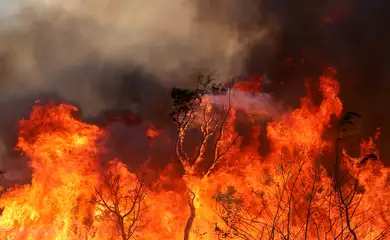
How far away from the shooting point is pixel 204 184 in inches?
835

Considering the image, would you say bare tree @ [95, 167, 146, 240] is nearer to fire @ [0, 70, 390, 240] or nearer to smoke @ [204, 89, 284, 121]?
fire @ [0, 70, 390, 240]

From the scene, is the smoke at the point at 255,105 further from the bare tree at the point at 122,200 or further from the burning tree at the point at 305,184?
the bare tree at the point at 122,200

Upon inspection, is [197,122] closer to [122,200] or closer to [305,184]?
[122,200]

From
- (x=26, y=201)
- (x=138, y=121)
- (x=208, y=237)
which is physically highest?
(x=138, y=121)

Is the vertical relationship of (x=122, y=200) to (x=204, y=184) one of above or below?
above

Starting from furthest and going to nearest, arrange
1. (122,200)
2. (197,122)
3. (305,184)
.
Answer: (197,122) < (122,200) < (305,184)

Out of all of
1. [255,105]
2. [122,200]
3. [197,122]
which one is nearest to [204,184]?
[197,122]

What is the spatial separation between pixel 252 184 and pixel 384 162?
374 inches

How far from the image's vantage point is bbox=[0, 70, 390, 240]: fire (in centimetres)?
2258

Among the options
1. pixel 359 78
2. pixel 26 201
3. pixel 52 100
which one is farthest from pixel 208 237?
pixel 52 100

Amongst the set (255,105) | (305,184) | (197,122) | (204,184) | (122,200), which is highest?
(255,105)

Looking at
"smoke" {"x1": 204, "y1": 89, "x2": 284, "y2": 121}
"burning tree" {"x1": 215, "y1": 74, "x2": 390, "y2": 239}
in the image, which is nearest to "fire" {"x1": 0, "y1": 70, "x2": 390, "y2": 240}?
"burning tree" {"x1": 215, "y1": 74, "x2": 390, "y2": 239}

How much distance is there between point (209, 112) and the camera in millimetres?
24625

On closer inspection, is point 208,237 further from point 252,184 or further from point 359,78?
point 359,78
